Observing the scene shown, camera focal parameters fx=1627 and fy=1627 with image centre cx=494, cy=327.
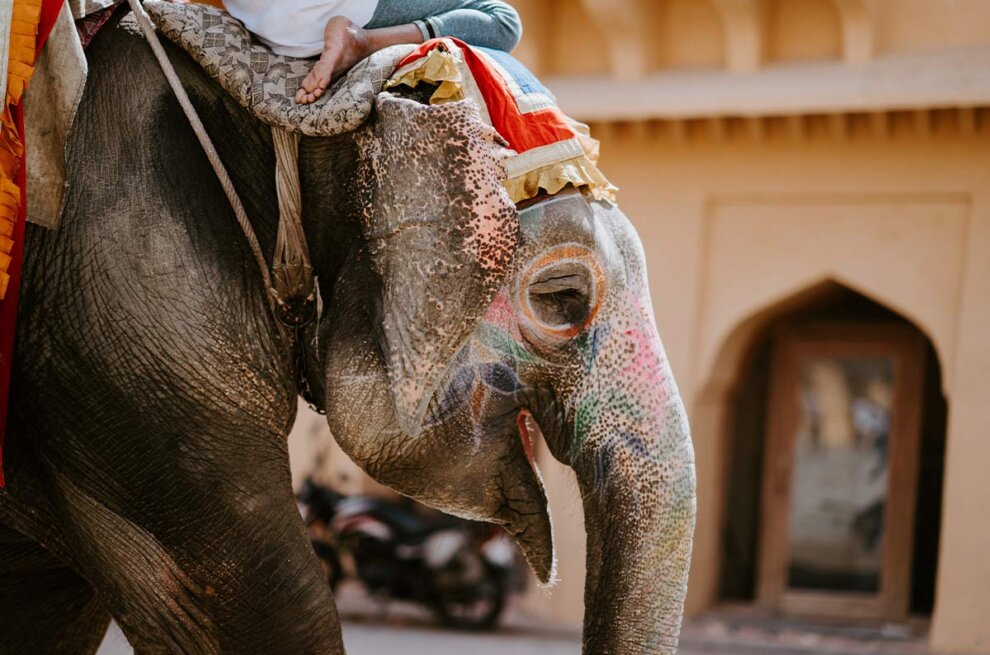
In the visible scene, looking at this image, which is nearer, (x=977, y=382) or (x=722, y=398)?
(x=977, y=382)

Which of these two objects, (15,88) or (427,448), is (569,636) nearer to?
(427,448)

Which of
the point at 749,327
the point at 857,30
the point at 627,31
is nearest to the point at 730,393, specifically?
the point at 749,327

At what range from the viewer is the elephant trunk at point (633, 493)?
5.63ft

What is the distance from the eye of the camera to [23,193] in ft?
5.57

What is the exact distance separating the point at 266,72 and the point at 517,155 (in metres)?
0.30

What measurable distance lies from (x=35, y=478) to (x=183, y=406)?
0.22m

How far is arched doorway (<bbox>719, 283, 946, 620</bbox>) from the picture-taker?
11.0 metres

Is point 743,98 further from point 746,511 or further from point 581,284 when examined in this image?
point 581,284

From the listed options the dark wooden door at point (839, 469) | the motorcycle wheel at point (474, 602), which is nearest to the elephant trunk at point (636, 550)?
the motorcycle wheel at point (474, 602)

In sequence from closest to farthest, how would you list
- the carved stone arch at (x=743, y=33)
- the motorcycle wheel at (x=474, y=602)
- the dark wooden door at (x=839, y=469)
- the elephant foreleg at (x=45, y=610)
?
the elephant foreleg at (x=45, y=610) → the carved stone arch at (x=743, y=33) → the motorcycle wheel at (x=474, y=602) → the dark wooden door at (x=839, y=469)

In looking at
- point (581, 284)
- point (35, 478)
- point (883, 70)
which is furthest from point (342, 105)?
point (883, 70)

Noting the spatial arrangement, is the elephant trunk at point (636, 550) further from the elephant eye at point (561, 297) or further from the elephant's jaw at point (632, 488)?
the elephant eye at point (561, 297)

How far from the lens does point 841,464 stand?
11.3 m

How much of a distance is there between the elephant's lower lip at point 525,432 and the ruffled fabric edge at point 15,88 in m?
0.58
